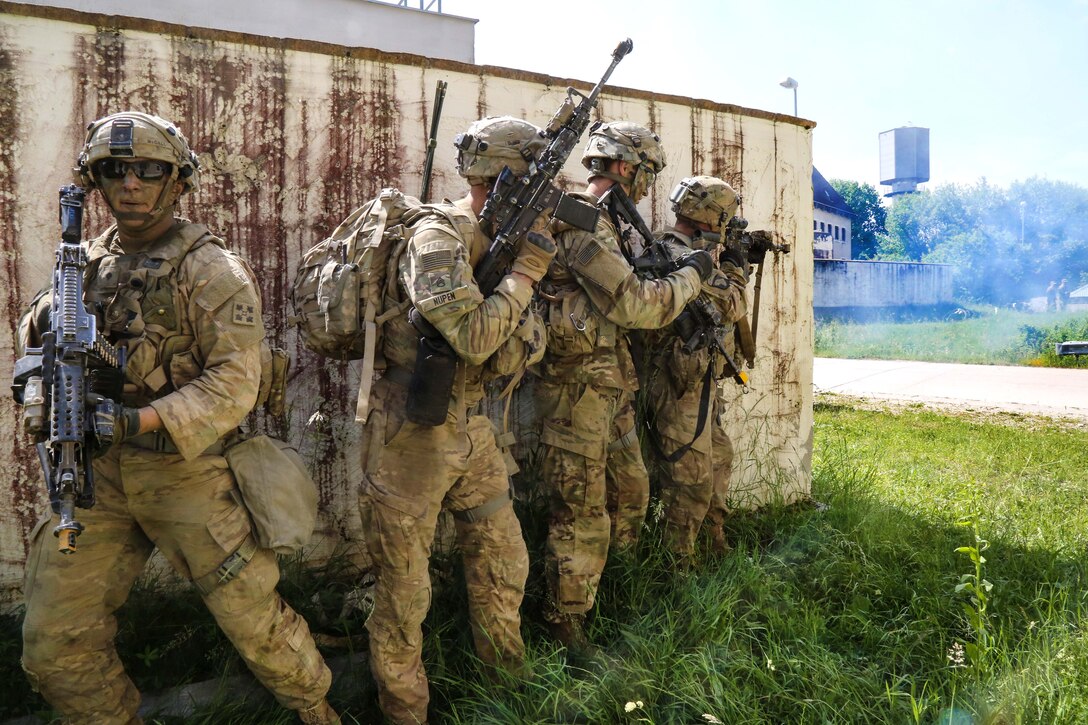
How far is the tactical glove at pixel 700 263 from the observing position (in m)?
3.37

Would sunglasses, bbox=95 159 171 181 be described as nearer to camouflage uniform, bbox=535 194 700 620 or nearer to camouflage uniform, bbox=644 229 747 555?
camouflage uniform, bbox=535 194 700 620

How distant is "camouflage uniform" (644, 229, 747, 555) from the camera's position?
3.72 m

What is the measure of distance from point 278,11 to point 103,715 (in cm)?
872

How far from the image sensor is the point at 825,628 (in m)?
3.23

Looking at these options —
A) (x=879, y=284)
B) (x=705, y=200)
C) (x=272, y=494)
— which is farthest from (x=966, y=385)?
(x=879, y=284)

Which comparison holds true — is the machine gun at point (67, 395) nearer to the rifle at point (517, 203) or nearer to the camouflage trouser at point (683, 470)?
the rifle at point (517, 203)

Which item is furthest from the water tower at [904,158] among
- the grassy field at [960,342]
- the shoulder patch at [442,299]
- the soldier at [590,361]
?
the shoulder patch at [442,299]

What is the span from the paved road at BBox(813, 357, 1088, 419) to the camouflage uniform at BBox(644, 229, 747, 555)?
690 cm

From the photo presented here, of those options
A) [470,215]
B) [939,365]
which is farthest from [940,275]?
[470,215]

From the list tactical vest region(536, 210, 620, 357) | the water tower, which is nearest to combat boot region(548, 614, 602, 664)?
tactical vest region(536, 210, 620, 357)

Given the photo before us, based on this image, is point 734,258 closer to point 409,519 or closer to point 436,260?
point 436,260

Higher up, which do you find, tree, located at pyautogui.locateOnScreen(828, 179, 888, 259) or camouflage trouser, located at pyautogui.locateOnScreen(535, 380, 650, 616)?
tree, located at pyautogui.locateOnScreen(828, 179, 888, 259)

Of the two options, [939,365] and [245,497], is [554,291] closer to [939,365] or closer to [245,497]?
[245,497]

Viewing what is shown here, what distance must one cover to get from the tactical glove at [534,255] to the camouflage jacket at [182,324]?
2.88 feet
